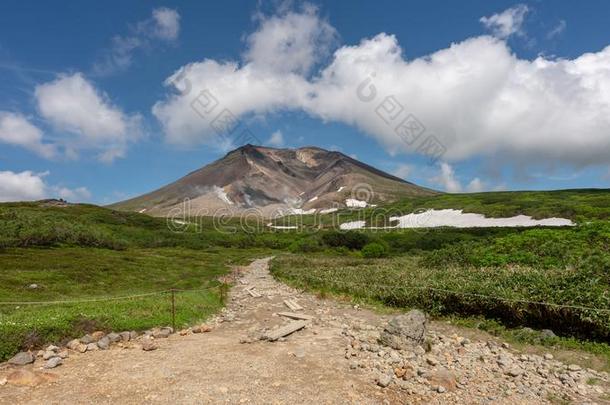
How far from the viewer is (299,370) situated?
13.6 metres

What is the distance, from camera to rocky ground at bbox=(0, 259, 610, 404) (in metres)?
11.7

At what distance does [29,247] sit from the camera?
4831 centimetres

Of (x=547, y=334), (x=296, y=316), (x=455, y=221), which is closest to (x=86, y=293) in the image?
(x=296, y=316)

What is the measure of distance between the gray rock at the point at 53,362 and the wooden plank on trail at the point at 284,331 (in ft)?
24.3

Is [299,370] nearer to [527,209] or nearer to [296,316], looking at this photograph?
[296,316]

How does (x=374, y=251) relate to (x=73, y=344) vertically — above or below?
below

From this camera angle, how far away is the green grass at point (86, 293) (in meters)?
16.4

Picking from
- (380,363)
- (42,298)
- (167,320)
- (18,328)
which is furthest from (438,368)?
(42,298)

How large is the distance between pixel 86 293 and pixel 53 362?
1506 centimetres

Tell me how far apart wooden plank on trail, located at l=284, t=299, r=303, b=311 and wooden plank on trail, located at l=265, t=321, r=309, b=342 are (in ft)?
15.8

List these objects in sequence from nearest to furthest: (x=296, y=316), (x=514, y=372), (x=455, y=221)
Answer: (x=514, y=372) < (x=296, y=316) < (x=455, y=221)

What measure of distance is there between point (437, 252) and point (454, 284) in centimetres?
1898

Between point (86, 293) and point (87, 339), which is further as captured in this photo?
point (86, 293)

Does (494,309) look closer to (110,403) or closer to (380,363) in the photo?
(380,363)
